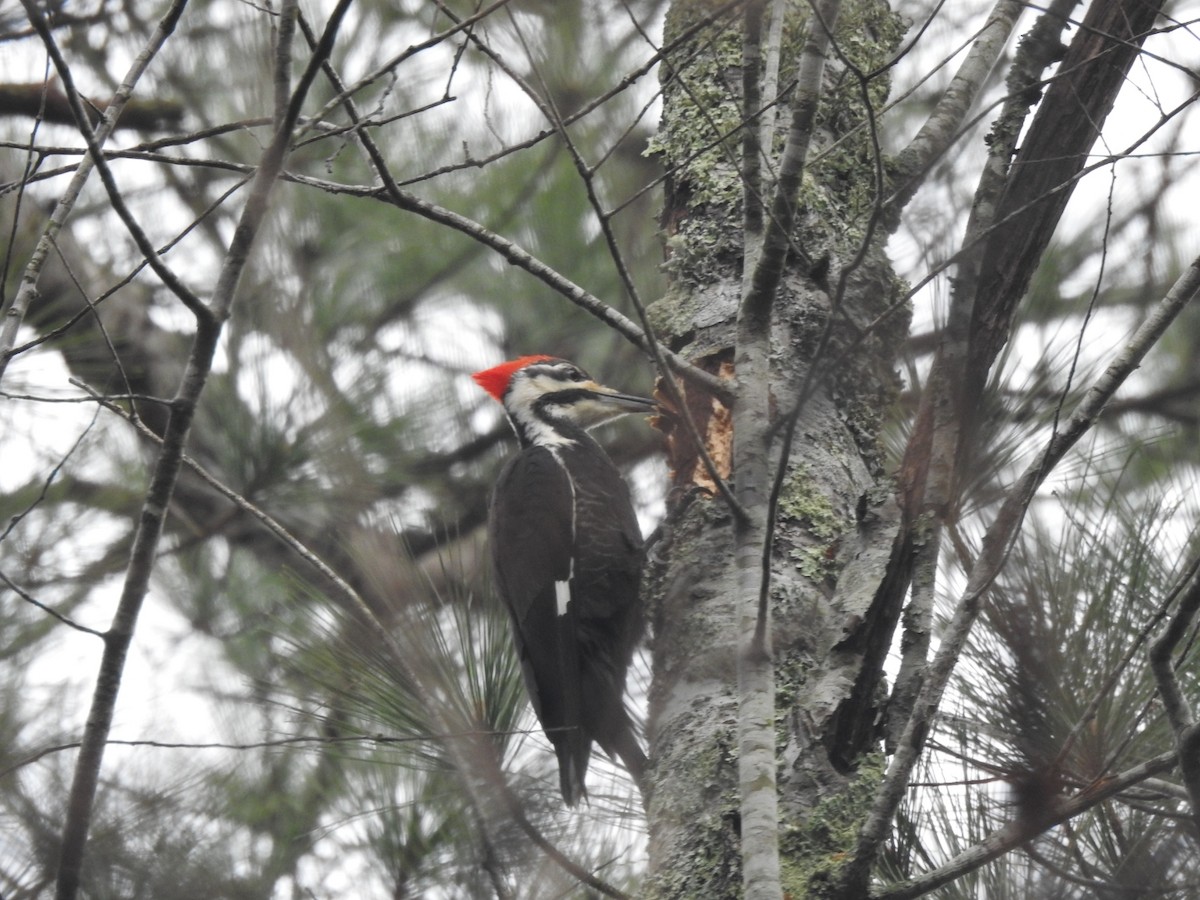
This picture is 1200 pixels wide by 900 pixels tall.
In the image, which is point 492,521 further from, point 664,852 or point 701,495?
point 664,852

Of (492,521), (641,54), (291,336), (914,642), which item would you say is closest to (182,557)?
(291,336)

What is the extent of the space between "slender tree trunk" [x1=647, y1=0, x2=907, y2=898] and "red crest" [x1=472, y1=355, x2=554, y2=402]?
1.05 m

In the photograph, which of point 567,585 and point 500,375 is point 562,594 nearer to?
point 567,585

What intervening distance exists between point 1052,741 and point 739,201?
124cm

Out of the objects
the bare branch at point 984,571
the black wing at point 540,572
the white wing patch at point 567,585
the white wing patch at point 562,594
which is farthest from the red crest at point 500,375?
the bare branch at point 984,571

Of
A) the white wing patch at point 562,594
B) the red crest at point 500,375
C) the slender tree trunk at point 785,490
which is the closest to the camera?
the slender tree trunk at point 785,490

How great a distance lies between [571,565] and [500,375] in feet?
2.51

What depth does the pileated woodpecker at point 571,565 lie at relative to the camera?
117 inches

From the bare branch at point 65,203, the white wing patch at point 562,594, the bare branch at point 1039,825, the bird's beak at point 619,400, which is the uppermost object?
the bird's beak at point 619,400

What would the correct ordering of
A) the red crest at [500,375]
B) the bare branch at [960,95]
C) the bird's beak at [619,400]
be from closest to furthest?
the bare branch at [960,95] < the bird's beak at [619,400] < the red crest at [500,375]

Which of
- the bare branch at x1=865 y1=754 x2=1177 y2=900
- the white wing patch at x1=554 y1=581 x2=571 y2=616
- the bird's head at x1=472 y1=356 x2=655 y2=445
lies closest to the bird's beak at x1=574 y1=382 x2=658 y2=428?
the bird's head at x1=472 y1=356 x2=655 y2=445

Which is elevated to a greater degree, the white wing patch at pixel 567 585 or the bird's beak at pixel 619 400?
the bird's beak at pixel 619 400

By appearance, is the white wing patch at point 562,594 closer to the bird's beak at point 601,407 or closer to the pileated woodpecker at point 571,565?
the pileated woodpecker at point 571,565

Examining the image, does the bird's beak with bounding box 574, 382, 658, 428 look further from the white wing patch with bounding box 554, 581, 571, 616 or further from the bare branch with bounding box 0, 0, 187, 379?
the bare branch with bounding box 0, 0, 187, 379
